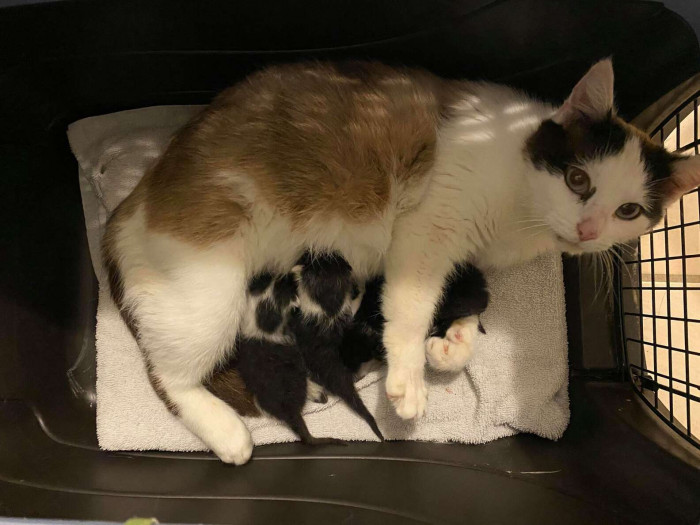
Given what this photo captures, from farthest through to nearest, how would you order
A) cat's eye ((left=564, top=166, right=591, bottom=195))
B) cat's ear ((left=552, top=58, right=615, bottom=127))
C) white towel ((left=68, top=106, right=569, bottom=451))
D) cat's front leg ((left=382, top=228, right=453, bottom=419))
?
white towel ((left=68, top=106, right=569, bottom=451)) < cat's front leg ((left=382, top=228, right=453, bottom=419)) < cat's eye ((left=564, top=166, right=591, bottom=195)) < cat's ear ((left=552, top=58, right=615, bottom=127))

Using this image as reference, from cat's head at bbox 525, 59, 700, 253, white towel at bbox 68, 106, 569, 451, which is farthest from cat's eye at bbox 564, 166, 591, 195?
white towel at bbox 68, 106, 569, 451

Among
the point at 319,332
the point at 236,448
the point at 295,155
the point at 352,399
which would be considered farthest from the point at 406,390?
the point at 295,155

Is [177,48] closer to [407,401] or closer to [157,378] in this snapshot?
[157,378]

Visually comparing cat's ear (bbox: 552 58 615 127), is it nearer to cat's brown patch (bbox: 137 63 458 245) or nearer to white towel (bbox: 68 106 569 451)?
cat's brown patch (bbox: 137 63 458 245)

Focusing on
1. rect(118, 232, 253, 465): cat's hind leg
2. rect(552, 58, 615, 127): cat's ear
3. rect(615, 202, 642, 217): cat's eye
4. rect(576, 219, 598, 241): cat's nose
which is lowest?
rect(118, 232, 253, 465): cat's hind leg

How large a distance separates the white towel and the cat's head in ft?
1.51

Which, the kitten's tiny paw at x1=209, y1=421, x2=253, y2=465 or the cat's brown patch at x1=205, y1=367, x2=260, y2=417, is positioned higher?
the cat's brown patch at x1=205, y1=367, x2=260, y2=417

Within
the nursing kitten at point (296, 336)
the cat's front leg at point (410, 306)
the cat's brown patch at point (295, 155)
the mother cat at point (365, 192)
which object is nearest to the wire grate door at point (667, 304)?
the mother cat at point (365, 192)

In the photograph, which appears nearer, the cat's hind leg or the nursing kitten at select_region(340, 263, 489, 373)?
the cat's hind leg

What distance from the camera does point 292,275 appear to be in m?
1.55

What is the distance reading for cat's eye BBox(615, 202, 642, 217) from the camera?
1296 mm

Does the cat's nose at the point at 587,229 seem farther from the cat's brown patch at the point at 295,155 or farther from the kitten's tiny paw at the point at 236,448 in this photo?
the kitten's tiny paw at the point at 236,448

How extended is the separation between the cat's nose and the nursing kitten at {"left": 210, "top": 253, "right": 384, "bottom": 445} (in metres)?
0.63

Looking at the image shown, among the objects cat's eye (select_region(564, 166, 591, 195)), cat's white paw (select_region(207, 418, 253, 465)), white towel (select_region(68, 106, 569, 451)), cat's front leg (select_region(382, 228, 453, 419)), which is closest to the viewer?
cat's eye (select_region(564, 166, 591, 195))
